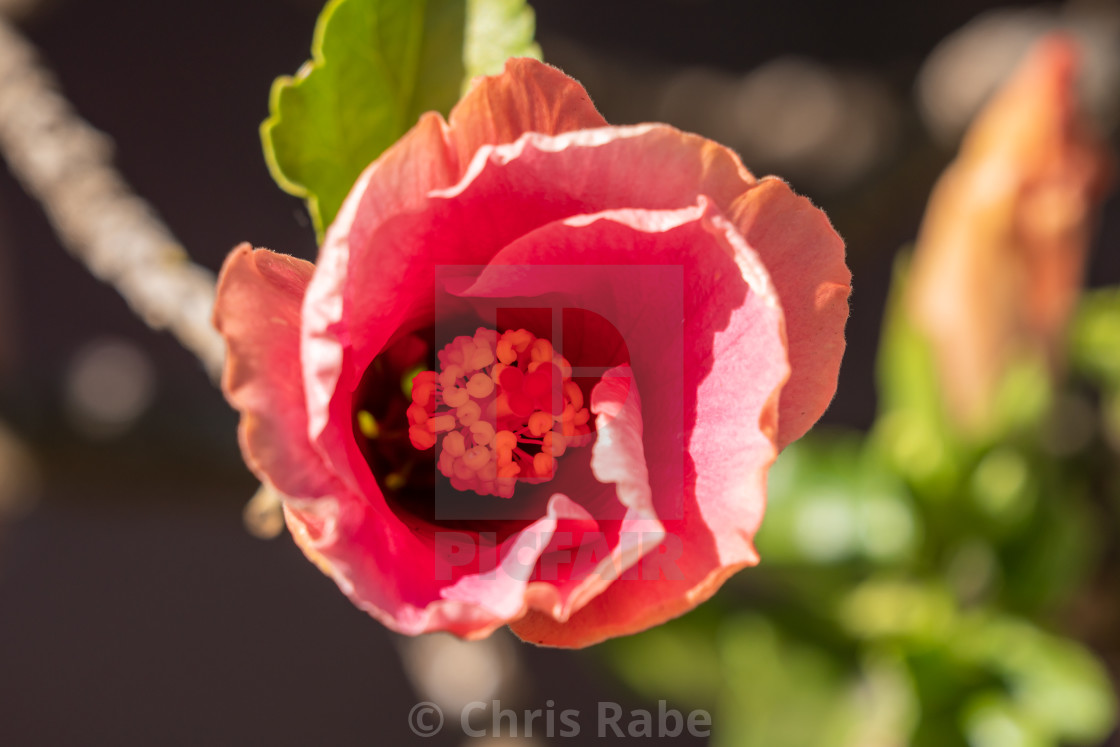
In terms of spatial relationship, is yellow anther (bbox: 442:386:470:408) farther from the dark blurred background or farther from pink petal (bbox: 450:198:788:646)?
the dark blurred background

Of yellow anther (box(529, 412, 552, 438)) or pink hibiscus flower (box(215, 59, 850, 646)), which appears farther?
yellow anther (box(529, 412, 552, 438))

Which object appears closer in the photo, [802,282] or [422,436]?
[802,282]

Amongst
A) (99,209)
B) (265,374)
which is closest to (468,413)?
(265,374)

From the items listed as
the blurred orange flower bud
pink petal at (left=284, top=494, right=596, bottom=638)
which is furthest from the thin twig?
the blurred orange flower bud

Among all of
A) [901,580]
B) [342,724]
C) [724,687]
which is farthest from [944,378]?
[342,724]

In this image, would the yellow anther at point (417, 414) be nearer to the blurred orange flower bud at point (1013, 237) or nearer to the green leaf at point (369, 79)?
the green leaf at point (369, 79)

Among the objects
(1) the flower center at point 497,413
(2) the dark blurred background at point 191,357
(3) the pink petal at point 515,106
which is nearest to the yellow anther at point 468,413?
(1) the flower center at point 497,413

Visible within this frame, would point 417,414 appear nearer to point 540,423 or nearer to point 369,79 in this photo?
point 540,423
